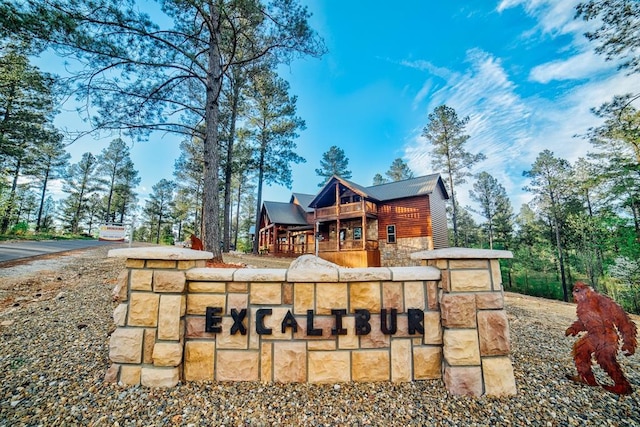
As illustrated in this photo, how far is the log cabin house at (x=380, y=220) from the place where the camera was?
15.5 m

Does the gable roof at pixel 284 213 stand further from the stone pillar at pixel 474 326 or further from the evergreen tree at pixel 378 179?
the stone pillar at pixel 474 326

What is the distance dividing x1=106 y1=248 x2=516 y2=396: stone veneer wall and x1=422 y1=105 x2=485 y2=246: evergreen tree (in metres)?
19.1

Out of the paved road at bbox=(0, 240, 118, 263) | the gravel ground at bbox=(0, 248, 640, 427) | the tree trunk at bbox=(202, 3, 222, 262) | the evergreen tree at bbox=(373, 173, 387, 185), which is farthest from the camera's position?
the evergreen tree at bbox=(373, 173, 387, 185)

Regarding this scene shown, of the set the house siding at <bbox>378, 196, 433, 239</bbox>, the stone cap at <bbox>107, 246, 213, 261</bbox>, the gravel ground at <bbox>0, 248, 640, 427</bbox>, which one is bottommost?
the gravel ground at <bbox>0, 248, 640, 427</bbox>

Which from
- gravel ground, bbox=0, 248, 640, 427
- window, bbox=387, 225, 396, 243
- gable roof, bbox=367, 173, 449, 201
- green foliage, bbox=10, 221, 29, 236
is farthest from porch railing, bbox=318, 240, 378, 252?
green foliage, bbox=10, 221, 29, 236

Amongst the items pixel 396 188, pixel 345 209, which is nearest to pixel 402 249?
pixel 396 188

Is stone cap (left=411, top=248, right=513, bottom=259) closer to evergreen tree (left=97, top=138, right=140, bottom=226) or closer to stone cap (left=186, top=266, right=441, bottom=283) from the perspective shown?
stone cap (left=186, top=266, right=441, bottom=283)

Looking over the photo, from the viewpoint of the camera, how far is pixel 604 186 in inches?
585

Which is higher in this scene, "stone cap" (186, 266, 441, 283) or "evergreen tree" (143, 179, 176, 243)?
"evergreen tree" (143, 179, 176, 243)

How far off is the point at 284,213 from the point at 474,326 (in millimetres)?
20792

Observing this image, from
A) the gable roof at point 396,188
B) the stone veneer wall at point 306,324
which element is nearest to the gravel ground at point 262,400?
the stone veneer wall at point 306,324

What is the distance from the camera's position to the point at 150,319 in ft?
6.81

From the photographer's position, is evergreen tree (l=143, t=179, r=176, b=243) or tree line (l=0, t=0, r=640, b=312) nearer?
tree line (l=0, t=0, r=640, b=312)

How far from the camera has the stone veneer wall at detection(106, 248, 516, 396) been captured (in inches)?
79.6
